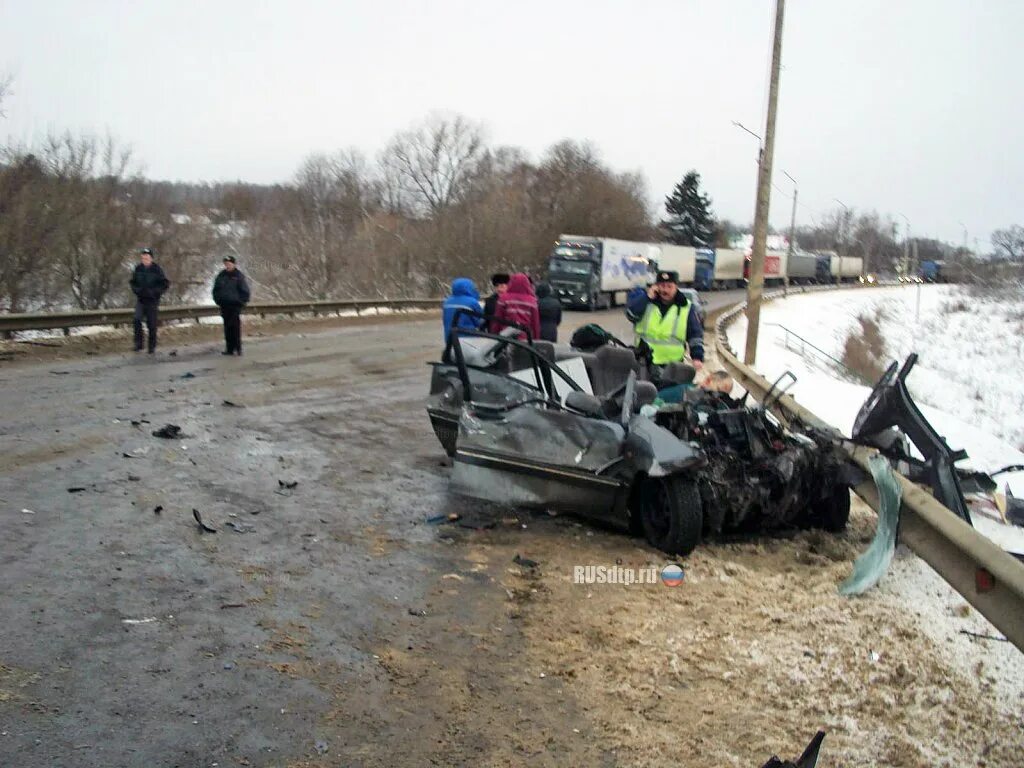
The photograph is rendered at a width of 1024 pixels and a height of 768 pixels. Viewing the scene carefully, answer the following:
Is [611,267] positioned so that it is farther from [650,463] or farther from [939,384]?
[650,463]

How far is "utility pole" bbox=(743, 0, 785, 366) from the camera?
19.1m

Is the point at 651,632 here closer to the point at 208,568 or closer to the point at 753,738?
the point at 753,738

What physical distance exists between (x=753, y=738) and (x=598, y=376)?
4.66 m

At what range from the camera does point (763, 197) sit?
19.3m

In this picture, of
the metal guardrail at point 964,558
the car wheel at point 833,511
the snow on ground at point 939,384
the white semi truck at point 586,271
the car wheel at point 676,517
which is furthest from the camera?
the white semi truck at point 586,271

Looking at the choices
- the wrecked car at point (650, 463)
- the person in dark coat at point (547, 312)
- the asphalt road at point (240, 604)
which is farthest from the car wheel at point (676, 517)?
the person in dark coat at point (547, 312)

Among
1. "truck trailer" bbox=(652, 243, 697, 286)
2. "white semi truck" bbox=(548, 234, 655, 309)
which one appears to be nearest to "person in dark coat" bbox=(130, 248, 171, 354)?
"white semi truck" bbox=(548, 234, 655, 309)

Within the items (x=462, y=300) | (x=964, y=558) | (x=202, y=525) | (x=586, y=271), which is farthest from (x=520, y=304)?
(x=586, y=271)

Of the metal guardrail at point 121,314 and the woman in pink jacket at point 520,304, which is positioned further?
the metal guardrail at point 121,314

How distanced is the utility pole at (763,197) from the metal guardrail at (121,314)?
12.4m

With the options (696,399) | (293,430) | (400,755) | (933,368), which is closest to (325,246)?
(933,368)

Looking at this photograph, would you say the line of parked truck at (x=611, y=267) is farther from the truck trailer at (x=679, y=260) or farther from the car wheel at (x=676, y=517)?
the car wheel at (x=676, y=517)

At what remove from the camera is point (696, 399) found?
6805mm

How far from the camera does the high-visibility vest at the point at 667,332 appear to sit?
28.0 feet
